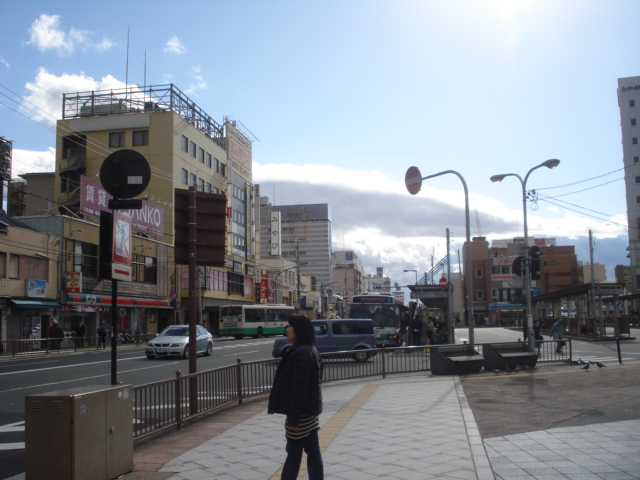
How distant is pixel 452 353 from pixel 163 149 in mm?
46781

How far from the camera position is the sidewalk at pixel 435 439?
6551 mm

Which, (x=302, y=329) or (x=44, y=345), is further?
(x=44, y=345)

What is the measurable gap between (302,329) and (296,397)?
0.62m

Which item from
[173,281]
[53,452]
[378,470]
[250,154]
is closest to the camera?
[53,452]

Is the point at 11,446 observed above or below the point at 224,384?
below

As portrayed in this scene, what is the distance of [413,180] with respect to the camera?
1741 centimetres

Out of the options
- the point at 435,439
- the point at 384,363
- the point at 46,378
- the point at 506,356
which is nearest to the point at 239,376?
the point at 435,439

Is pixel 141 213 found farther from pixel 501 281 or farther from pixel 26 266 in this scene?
pixel 501 281

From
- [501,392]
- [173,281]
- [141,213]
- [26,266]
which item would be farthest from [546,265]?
[501,392]

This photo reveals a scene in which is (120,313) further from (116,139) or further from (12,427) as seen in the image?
(12,427)

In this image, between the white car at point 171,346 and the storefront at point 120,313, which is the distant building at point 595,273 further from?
the white car at point 171,346

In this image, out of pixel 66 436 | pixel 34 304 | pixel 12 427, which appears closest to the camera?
pixel 66 436

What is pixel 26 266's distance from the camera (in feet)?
120

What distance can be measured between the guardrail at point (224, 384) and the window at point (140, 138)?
4771 centimetres
